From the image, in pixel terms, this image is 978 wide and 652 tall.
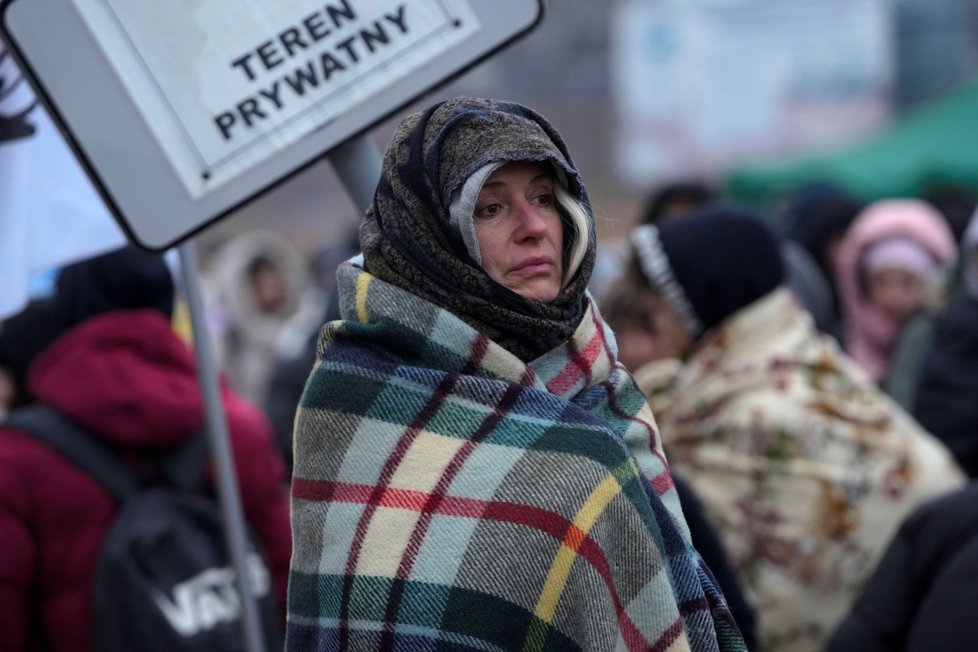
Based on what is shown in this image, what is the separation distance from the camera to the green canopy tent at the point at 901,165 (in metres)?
12.5

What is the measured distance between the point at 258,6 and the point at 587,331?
2.16 ft

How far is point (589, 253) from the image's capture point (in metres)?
2.20

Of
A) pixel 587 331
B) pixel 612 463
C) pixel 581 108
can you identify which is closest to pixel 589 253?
pixel 587 331

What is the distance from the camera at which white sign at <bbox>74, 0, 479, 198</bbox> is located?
2.34m

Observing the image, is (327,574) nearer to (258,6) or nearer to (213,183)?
(213,183)

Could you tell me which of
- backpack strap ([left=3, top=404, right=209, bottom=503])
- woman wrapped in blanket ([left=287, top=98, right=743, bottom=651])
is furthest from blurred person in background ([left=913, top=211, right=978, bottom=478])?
woman wrapped in blanket ([left=287, top=98, right=743, bottom=651])

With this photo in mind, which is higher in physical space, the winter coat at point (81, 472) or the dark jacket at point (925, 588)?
the winter coat at point (81, 472)

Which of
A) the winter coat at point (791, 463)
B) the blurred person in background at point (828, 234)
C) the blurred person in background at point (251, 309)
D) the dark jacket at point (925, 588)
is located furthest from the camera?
the blurred person in background at point (251, 309)

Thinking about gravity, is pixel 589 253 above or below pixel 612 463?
above

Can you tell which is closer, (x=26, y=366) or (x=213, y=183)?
(x=213, y=183)

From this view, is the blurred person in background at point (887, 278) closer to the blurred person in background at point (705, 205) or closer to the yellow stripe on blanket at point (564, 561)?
the blurred person in background at point (705, 205)

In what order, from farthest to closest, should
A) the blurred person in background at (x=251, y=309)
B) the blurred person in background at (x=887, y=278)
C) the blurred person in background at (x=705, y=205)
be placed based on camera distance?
the blurred person in background at (x=251, y=309) → the blurred person in background at (x=705, y=205) → the blurred person in background at (x=887, y=278)

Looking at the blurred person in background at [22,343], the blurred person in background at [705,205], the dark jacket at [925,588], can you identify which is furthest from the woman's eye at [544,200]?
the blurred person in background at [705,205]

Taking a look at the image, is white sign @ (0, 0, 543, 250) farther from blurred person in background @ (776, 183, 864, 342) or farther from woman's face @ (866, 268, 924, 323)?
blurred person in background @ (776, 183, 864, 342)
